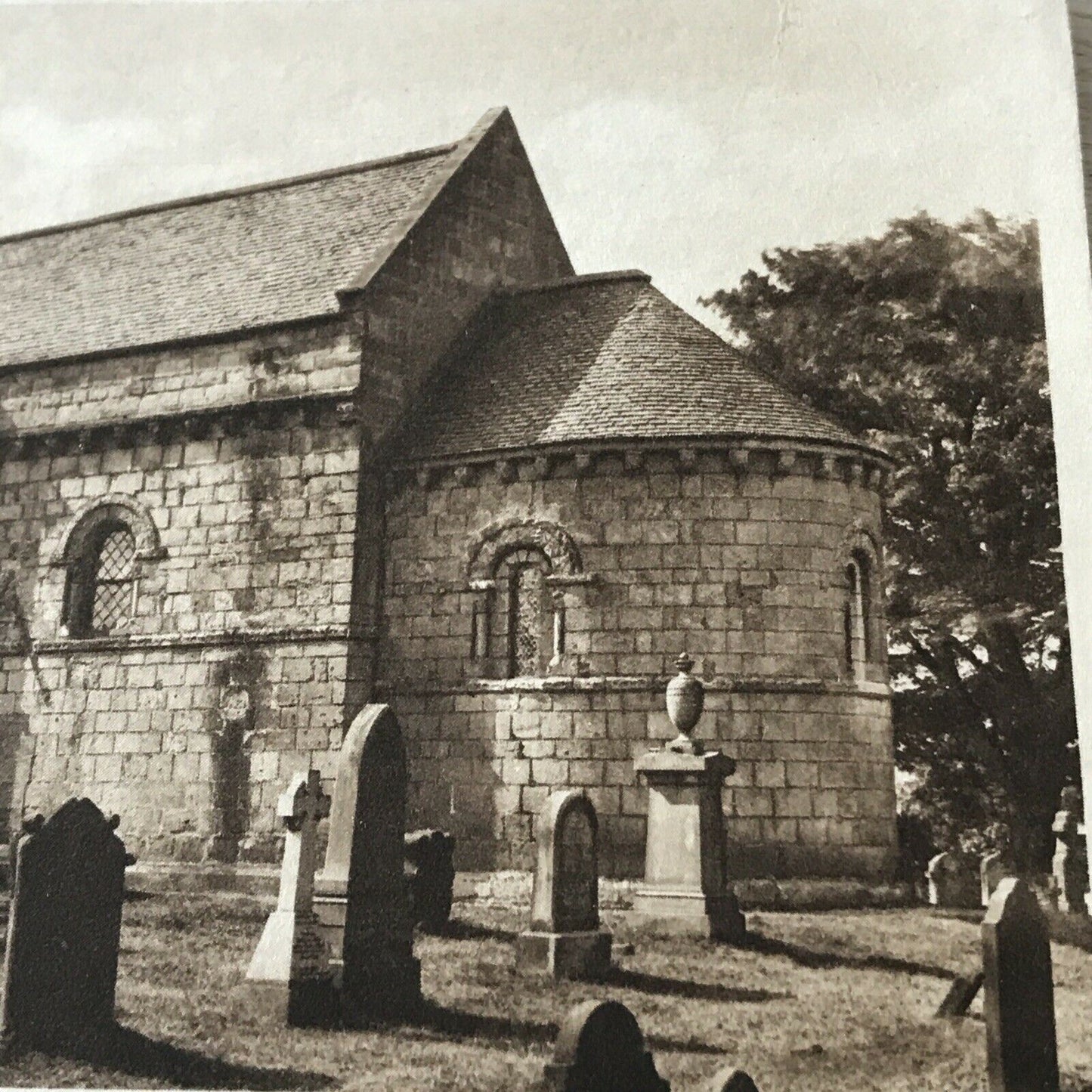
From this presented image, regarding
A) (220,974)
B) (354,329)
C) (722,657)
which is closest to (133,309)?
(354,329)

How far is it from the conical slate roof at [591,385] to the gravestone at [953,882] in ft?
8.89

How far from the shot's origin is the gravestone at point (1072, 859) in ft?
15.7

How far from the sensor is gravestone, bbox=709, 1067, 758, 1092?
4059 mm

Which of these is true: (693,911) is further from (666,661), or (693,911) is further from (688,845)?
(666,661)

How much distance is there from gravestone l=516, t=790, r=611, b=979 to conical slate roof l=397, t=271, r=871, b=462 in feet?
Result: 10.5

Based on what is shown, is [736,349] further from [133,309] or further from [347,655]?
[133,309]

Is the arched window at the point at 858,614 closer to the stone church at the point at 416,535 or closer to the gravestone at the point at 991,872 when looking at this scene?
the stone church at the point at 416,535

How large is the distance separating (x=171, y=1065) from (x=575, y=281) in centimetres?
561

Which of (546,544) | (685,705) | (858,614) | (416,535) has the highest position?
(416,535)

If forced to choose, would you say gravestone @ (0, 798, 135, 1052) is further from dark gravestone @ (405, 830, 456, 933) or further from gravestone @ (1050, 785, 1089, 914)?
gravestone @ (1050, 785, 1089, 914)

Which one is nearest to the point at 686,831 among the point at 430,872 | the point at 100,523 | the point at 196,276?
the point at 430,872

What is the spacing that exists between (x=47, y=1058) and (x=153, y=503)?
5359 millimetres

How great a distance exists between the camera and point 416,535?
9.35 meters

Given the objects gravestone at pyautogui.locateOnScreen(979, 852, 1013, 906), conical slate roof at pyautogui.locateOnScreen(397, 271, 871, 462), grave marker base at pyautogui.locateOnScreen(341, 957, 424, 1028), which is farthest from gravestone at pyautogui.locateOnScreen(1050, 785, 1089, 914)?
conical slate roof at pyautogui.locateOnScreen(397, 271, 871, 462)
